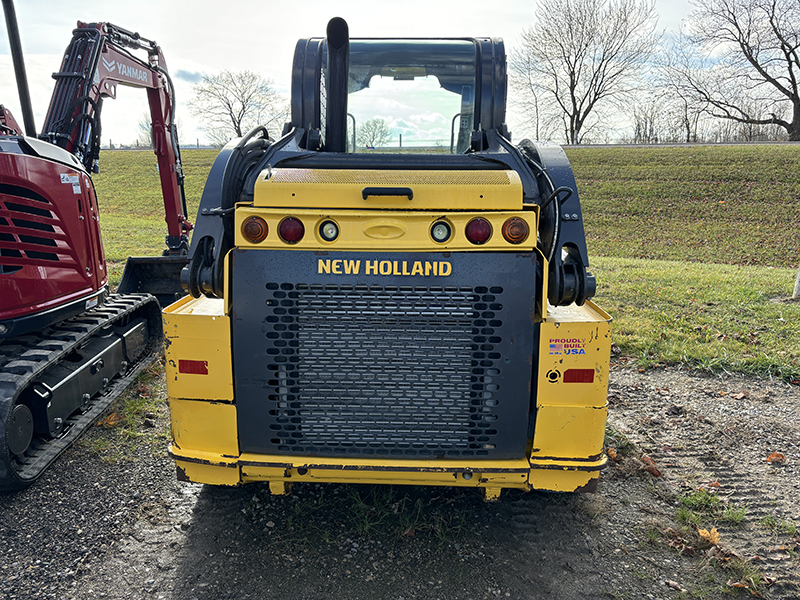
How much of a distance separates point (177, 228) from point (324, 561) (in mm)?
5633

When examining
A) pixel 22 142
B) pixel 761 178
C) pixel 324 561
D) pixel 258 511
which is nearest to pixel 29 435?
pixel 258 511

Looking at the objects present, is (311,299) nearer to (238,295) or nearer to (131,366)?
(238,295)

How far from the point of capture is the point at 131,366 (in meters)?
5.69

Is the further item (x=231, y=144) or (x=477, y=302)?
(x=231, y=144)

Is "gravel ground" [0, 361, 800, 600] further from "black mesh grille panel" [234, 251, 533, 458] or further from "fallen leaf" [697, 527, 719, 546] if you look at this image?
"black mesh grille panel" [234, 251, 533, 458]

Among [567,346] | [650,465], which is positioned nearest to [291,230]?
[567,346]

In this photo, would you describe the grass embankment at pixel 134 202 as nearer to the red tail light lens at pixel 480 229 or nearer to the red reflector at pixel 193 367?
the red reflector at pixel 193 367

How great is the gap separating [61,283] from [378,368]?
9.60 ft

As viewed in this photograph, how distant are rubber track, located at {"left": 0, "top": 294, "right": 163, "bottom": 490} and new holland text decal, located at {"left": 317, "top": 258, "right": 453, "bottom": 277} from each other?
238cm

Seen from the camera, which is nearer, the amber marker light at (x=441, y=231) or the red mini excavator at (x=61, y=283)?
the amber marker light at (x=441, y=231)

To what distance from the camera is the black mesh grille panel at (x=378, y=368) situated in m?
2.84

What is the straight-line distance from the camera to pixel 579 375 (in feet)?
9.34

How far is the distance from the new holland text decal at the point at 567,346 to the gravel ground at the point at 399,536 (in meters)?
1.16

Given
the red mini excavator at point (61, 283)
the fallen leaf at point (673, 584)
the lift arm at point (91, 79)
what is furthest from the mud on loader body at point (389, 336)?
the lift arm at point (91, 79)
